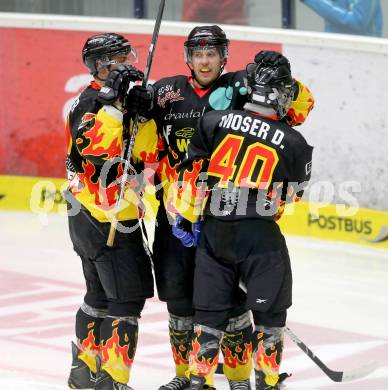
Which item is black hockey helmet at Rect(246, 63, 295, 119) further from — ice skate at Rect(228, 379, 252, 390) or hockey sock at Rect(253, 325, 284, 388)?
ice skate at Rect(228, 379, 252, 390)

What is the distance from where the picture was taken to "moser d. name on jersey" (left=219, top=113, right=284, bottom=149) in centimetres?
445

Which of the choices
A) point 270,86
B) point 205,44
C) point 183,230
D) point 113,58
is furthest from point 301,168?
point 113,58

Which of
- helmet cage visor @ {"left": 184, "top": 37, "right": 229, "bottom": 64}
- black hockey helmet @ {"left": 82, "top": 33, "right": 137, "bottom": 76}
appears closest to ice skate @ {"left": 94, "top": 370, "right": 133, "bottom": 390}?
black hockey helmet @ {"left": 82, "top": 33, "right": 137, "bottom": 76}

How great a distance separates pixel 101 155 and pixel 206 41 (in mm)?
661

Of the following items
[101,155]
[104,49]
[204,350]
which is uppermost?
[104,49]

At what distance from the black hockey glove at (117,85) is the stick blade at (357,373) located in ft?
5.27

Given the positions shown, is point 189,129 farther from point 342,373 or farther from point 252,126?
point 342,373

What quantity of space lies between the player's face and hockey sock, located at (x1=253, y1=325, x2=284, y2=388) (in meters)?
1.06

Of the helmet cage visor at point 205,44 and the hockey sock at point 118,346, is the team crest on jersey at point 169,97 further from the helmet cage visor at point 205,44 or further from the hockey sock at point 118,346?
the hockey sock at point 118,346

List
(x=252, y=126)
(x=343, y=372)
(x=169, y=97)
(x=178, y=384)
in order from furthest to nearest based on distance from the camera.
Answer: (x=343, y=372) < (x=178, y=384) < (x=169, y=97) < (x=252, y=126)

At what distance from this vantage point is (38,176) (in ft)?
Answer: 29.4

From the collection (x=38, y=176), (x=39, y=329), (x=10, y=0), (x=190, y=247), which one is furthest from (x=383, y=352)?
(x=10, y=0)

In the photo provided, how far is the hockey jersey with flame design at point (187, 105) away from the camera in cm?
484

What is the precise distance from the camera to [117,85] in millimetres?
4570
